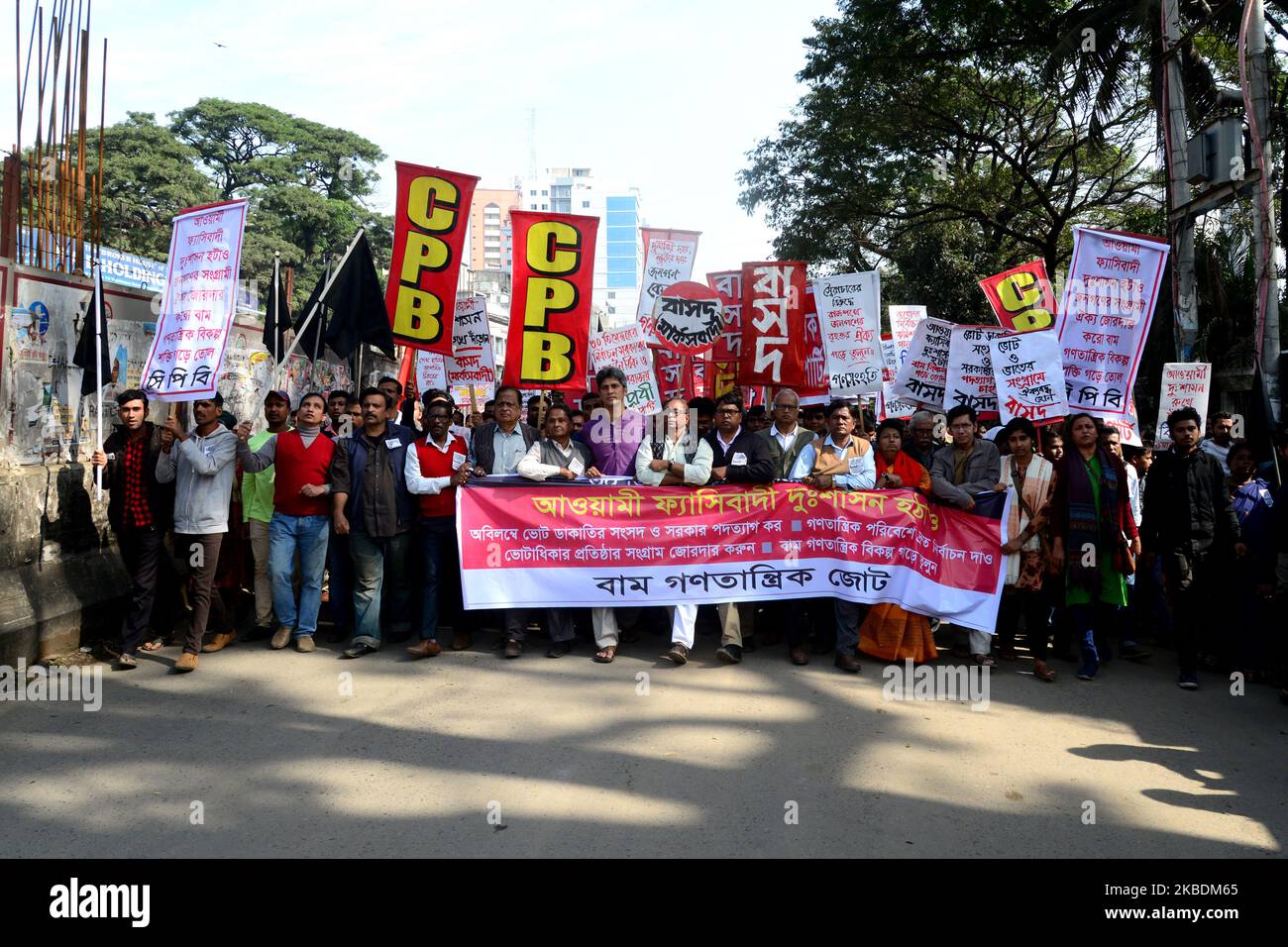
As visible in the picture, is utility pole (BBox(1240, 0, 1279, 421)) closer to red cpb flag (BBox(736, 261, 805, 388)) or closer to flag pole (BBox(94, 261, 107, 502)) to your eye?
red cpb flag (BBox(736, 261, 805, 388))

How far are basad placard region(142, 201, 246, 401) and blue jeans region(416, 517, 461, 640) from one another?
184cm

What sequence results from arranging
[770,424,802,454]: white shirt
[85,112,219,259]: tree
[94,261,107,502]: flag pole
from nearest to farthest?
[94,261,107,502]: flag pole, [770,424,802,454]: white shirt, [85,112,219,259]: tree

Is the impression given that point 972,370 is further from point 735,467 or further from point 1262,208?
point 735,467

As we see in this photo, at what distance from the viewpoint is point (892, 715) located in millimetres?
5906

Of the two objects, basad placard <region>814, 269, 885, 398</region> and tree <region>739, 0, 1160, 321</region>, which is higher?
tree <region>739, 0, 1160, 321</region>

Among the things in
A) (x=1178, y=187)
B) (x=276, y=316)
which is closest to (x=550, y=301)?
(x=276, y=316)

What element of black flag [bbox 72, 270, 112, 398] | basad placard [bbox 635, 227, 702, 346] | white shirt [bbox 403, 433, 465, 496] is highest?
basad placard [bbox 635, 227, 702, 346]

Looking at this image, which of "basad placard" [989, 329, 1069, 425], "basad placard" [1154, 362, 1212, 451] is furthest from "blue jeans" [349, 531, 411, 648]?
"basad placard" [1154, 362, 1212, 451]

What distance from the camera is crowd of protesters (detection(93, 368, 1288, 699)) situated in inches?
275

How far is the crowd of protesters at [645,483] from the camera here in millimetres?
6980

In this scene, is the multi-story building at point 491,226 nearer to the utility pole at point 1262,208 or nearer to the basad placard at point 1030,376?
the utility pole at point 1262,208

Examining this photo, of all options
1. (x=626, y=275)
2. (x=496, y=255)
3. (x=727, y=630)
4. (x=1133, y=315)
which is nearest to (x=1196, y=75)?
(x=1133, y=315)

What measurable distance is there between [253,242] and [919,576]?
42.0 metres

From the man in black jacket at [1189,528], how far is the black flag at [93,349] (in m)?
7.88
